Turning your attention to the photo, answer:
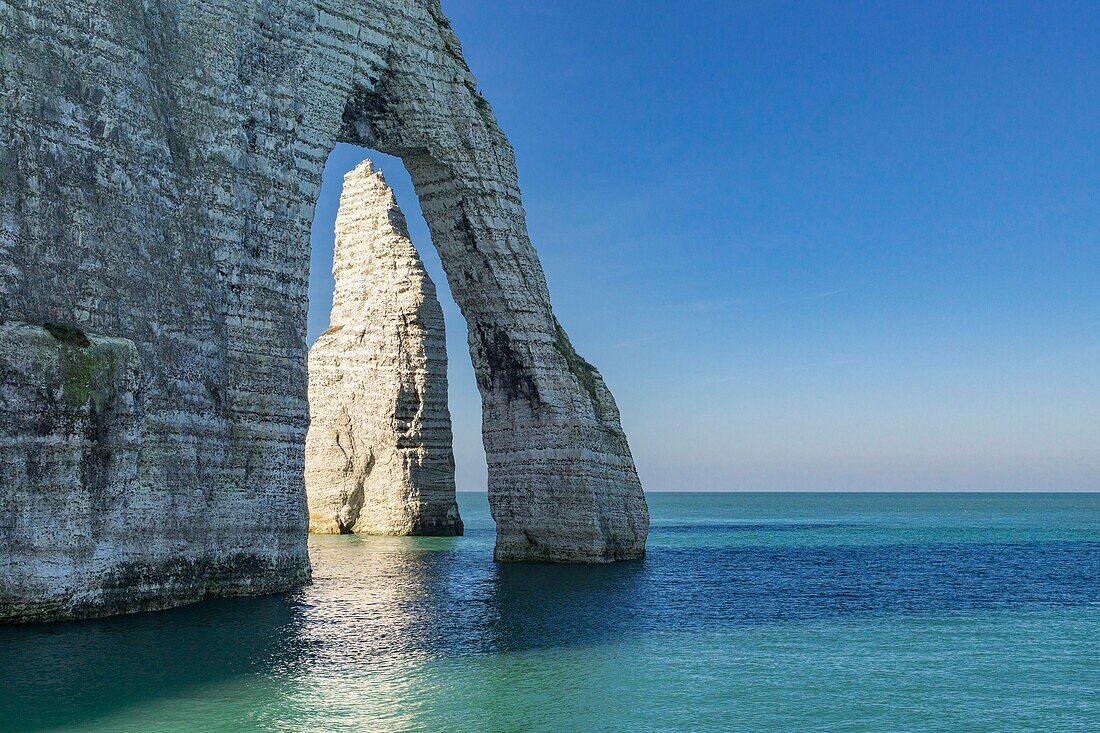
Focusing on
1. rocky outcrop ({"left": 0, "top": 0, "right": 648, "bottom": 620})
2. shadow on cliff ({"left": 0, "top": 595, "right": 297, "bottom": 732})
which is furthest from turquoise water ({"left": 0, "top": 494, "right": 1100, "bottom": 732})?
rocky outcrop ({"left": 0, "top": 0, "right": 648, "bottom": 620})

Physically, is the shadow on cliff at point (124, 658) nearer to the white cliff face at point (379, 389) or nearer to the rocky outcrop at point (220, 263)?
the rocky outcrop at point (220, 263)

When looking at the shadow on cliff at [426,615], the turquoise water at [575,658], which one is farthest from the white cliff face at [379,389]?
the turquoise water at [575,658]

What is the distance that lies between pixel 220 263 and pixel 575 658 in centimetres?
1205

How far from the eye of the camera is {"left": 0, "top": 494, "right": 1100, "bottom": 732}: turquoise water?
553 inches

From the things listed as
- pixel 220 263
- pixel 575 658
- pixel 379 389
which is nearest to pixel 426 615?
pixel 575 658

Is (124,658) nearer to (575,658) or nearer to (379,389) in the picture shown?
(575,658)

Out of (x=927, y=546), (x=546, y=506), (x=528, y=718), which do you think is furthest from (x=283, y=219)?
(x=927, y=546)

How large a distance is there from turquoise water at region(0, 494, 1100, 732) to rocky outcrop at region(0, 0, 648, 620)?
5.56 ft

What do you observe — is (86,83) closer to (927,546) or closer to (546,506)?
(546,506)

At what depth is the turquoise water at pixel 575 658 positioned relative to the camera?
46.1 ft

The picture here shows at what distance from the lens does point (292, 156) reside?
25719mm

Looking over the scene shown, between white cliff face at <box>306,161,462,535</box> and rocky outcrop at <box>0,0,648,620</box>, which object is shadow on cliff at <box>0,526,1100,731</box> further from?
white cliff face at <box>306,161,462,535</box>

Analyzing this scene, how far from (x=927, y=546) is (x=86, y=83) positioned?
43.8 meters

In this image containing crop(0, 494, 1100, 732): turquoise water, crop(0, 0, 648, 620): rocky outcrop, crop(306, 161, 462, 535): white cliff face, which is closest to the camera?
crop(0, 494, 1100, 732): turquoise water
